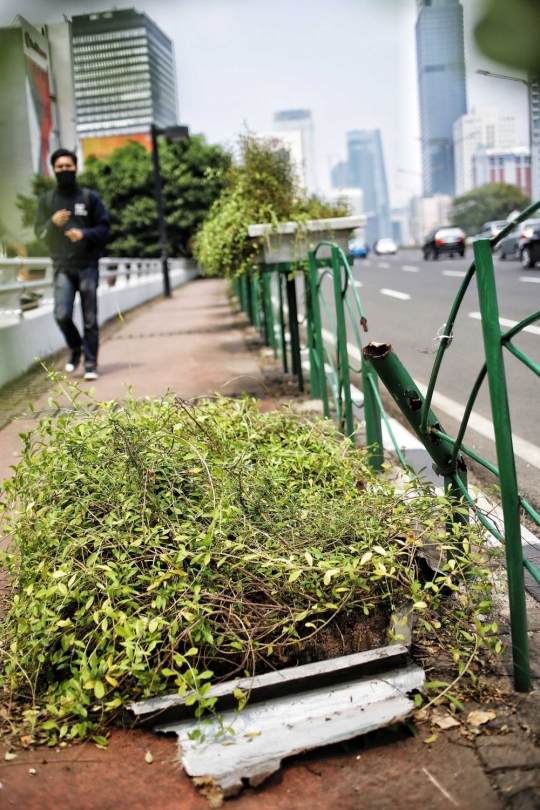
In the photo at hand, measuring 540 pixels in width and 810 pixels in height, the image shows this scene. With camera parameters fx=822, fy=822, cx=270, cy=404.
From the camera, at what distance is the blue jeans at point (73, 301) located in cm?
733

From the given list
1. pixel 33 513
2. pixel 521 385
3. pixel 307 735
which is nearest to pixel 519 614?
pixel 307 735

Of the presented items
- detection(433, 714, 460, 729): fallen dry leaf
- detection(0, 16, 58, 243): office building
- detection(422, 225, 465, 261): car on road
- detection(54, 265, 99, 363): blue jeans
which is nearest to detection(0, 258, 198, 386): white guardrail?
detection(0, 16, 58, 243): office building

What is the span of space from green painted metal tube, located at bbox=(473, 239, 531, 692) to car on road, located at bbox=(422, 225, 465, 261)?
33.3m

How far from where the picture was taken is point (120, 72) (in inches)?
26.2

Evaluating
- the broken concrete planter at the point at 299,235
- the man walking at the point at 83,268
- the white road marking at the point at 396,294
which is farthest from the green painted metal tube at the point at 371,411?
the white road marking at the point at 396,294

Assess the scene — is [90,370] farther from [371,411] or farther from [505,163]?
[505,163]

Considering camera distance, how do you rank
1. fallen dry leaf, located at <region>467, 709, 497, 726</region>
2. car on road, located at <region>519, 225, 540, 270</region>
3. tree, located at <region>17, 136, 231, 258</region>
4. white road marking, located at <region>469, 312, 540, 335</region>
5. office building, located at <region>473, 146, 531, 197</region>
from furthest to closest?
tree, located at <region>17, 136, 231, 258</region>, car on road, located at <region>519, 225, 540, 270</region>, white road marking, located at <region>469, 312, 540, 335</region>, fallen dry leaf, located at <region>467, 709, 497, 726</region>, office building, located at <region>473, 146, 531, 197</region>

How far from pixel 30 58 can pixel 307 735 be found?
174 cm

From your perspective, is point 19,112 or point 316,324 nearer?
point 19,112

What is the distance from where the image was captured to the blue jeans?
7.33m

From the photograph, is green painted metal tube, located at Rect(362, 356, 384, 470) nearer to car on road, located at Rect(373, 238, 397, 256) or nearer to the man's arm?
the man's arm

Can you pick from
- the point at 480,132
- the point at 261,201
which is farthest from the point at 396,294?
the point at 480,132

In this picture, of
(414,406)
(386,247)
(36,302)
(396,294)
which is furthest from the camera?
(386,247)

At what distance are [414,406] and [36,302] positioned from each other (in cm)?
319
